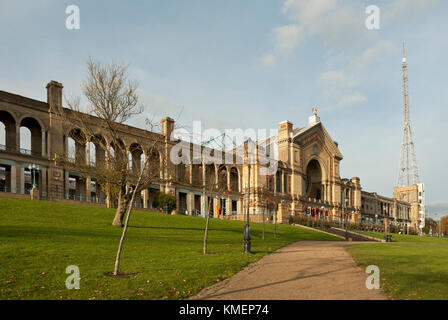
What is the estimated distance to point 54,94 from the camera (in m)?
48.8

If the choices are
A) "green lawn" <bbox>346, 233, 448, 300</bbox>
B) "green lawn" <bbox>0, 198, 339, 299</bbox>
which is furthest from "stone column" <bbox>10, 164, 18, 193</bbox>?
"green lawn" <bbox>346, 233, 448, 300</bbox>

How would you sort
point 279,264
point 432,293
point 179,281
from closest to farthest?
1. point 432,293
2. point 179,281
3. point 279,264

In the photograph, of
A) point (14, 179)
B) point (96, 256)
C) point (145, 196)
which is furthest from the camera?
point (145, 196)

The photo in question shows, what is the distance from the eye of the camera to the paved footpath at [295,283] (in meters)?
11.4

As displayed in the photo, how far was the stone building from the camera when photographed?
4512 centimetres

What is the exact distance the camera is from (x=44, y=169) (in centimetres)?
4706

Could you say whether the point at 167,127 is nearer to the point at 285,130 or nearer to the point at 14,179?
the point at 14,179

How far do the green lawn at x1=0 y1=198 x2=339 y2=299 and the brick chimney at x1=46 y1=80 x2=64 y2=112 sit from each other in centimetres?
2172

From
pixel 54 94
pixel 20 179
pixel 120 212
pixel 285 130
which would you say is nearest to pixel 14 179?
pixel 20 179

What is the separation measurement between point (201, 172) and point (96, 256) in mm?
54838

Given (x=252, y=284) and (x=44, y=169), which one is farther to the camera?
(x=44, y=169)

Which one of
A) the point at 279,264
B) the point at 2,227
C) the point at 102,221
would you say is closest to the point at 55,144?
the point at 102,221

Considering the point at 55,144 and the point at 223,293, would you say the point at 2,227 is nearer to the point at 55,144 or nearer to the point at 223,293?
the point at 223,293

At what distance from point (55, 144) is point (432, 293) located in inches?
1837
